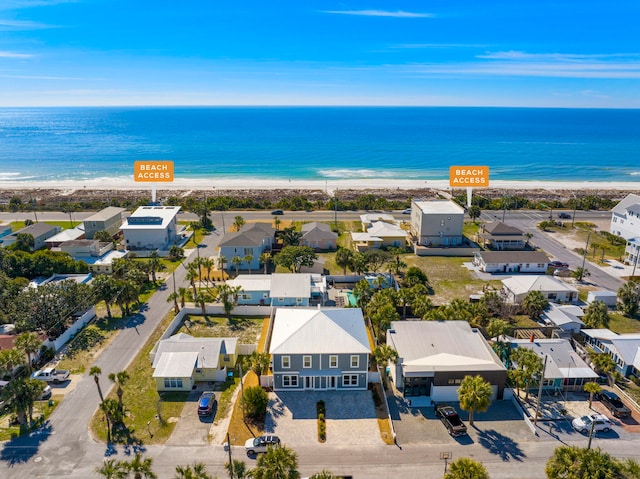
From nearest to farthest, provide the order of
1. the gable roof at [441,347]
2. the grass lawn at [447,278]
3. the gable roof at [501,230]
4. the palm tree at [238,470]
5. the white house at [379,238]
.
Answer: the palm tree at [238,470]
the gable roof at [441,347]
the grass lawn at [447,278]
the white house at [379,238]
the gable roof at [501,230]

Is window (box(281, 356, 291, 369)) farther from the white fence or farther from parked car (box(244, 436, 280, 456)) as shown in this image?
the white fence

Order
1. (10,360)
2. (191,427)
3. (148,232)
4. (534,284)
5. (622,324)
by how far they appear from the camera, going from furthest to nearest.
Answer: (148,232), (534,284), (622,324), (10,360), (191,427)

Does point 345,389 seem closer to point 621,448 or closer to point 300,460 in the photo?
point 300,460

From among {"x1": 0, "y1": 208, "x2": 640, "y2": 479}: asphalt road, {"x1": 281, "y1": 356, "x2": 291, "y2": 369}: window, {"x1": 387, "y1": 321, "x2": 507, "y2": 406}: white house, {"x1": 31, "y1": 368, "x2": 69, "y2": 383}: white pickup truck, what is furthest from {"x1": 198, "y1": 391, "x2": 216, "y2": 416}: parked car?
{"x1": 387, "y1": 321, "x2": 507, "y2": 406}: white house

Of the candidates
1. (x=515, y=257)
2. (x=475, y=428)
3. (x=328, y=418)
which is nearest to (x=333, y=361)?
(x=328, y=418)

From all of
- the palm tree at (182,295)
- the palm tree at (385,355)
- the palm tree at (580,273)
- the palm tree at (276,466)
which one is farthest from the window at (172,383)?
the palm tree at (580,273)

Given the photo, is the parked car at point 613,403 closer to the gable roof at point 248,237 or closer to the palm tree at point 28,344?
the gable roof at point 248,237

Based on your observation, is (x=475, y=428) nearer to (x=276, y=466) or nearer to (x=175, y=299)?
(x=276, y=466)
